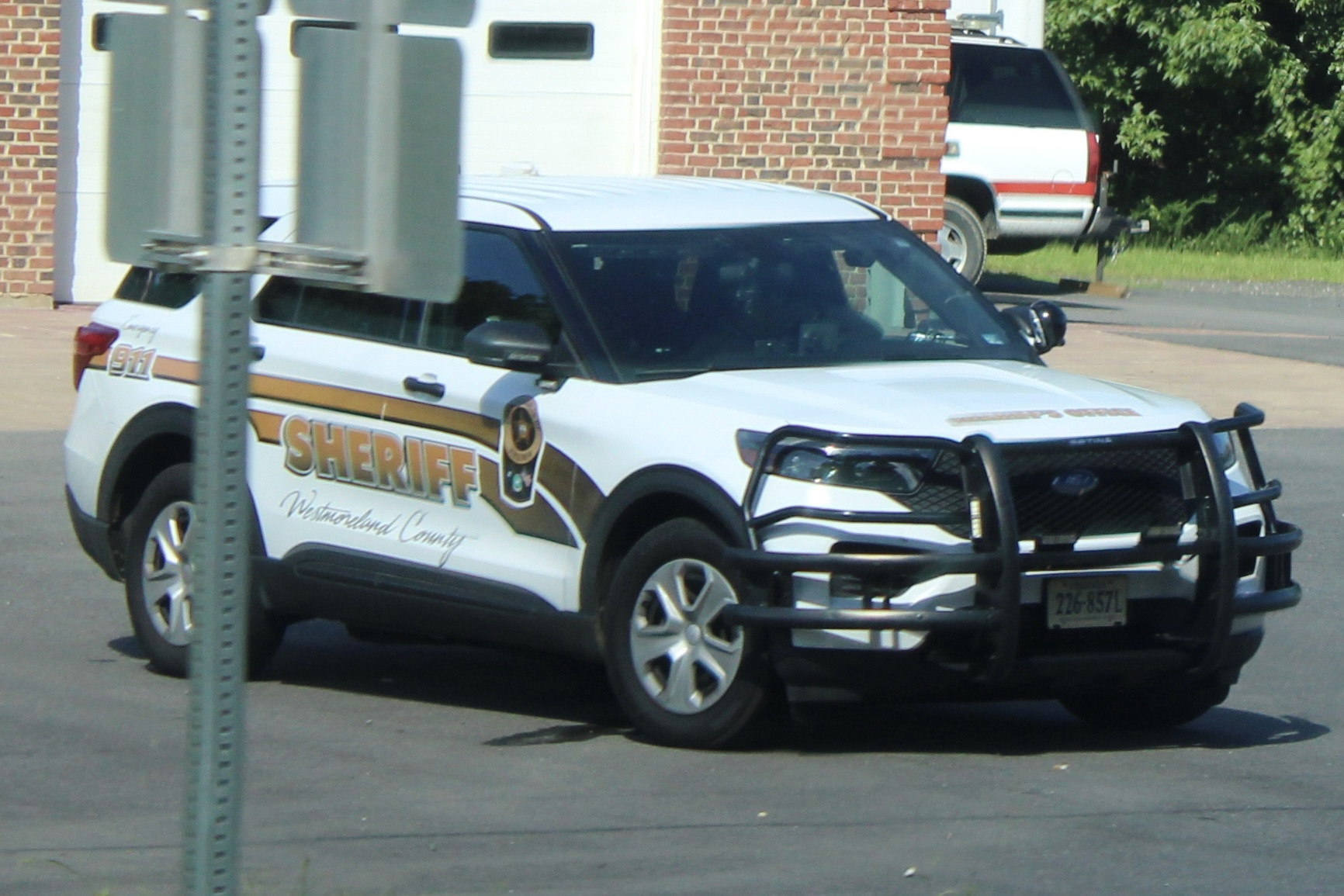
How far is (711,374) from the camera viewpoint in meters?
7.32

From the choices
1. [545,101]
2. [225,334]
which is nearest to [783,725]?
[225,334]

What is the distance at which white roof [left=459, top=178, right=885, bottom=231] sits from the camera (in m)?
7.80

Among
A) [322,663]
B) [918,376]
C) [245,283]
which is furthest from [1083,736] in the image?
[245,283]

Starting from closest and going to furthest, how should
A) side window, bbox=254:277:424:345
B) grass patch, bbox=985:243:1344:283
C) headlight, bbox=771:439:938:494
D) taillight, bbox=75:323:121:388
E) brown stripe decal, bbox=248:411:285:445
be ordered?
headlight, bbox=771:439:938:494
side window, bbox=254:277:424:345
brown stripe decal, bbox=248:411:285:445
taillight, bbox=75:323:121:388
grass patch, bbox=985:243:1344:283

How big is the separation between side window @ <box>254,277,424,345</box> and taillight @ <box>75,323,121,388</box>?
0.67m

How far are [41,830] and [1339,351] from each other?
614 inches

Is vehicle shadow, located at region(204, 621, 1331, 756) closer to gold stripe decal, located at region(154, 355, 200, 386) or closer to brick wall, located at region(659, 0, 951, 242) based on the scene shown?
gold stripe decal, located at region(154, 355, 200, 386)

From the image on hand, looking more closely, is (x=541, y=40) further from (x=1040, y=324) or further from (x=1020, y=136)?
(x=1040, y=324)

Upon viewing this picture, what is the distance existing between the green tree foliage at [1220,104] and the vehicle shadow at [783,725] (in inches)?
1012

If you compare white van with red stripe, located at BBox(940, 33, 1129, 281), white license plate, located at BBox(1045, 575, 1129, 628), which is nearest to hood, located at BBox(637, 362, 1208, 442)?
white license plate, located at BBox(1045, 575, 1129, 628)

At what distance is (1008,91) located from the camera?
23359mm

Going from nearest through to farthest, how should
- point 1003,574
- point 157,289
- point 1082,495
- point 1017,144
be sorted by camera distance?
point 1003,574 → point 1082,495 → point 157,289 → point 1017,144

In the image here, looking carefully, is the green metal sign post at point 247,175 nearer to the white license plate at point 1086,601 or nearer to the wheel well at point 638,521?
the wheel well at point 638,521

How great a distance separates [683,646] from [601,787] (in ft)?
1.72
